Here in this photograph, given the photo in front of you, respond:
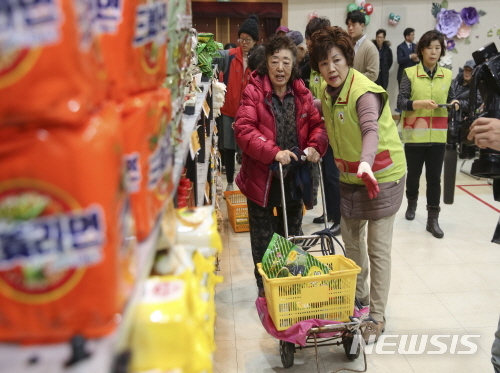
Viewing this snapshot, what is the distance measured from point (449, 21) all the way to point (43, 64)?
494 inches

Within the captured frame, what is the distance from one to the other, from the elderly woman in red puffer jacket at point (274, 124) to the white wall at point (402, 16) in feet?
29.3

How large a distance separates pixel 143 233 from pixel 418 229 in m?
4.61

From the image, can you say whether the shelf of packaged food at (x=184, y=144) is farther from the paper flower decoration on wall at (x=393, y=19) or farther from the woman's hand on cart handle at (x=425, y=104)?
the paper flower decoration on wall at (x=393, y=19)

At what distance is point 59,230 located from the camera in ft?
2.12

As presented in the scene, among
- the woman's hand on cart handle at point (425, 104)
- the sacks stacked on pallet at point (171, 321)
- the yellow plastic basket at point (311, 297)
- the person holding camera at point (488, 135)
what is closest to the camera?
the sacks stacked on pallet at point (171, 321)

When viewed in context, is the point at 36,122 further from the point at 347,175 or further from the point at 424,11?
the point at 424,11

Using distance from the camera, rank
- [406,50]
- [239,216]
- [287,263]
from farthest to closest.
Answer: [406,50] → [239,216] → [287,263]

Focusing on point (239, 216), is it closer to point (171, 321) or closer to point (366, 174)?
point (366, 174)

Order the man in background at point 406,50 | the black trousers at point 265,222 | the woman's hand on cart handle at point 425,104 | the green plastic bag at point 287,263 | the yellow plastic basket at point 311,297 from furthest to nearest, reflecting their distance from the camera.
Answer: the man in background at point 406,50, the woman's hand on cart handle at point 425,104, the black trousers at point 265,222, the green plastic bag at point 287,263, the yellow plastic basket at point 311,297

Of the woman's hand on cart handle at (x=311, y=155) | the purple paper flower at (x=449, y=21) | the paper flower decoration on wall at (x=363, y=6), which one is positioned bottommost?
the woman's hand on cart handle at (x=311, y=155)

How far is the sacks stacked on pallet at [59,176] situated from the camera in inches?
23.4

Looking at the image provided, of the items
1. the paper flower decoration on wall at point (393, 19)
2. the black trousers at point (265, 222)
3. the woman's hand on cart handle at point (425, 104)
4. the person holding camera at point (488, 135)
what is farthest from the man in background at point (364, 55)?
the paper flower decoration on wall at point (393, 19)

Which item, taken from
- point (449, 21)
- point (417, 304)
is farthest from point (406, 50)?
point (417, 304)

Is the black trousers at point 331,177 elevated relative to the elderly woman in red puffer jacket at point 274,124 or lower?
lower
